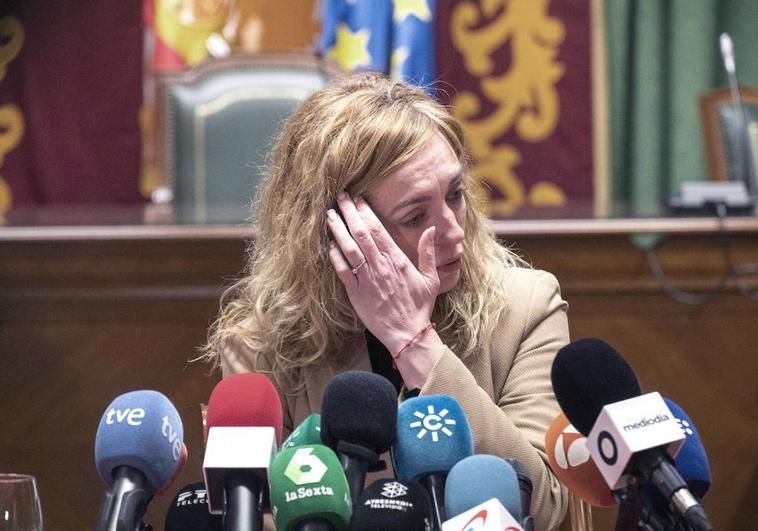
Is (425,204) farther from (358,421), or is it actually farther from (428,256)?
(358,421)

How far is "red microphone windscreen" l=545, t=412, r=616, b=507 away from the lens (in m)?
1.13

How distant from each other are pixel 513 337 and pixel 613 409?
2.77ft

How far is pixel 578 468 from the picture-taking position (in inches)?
44.7

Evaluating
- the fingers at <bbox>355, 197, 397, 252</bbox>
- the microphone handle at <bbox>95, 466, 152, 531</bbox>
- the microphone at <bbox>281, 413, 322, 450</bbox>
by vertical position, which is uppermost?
the fingers at <bbox>355, 197, 397, 252</bbox>

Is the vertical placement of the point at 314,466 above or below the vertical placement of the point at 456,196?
below

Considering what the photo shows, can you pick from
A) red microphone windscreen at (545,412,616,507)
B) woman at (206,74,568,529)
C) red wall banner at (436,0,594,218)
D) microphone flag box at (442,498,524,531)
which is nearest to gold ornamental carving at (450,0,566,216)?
red wall banner at (436,0,594,218)

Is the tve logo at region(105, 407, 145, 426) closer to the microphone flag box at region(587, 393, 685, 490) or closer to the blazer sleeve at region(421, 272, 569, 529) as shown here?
the microphone flag box at region(587, 393, 685, 490)

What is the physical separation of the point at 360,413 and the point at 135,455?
8.0 inches

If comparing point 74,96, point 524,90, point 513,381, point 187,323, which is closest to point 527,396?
point 513,381

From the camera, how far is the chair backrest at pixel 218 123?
3.37 m

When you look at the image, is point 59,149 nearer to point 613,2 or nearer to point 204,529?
point 613,2

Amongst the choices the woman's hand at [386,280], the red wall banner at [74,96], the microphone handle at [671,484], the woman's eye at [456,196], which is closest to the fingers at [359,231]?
the woman's hand at [386,280]

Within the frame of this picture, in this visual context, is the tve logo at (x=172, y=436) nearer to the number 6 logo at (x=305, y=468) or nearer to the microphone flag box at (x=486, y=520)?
the number 6 logo at (x=305, y=468)

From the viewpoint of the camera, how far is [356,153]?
1797 mm
